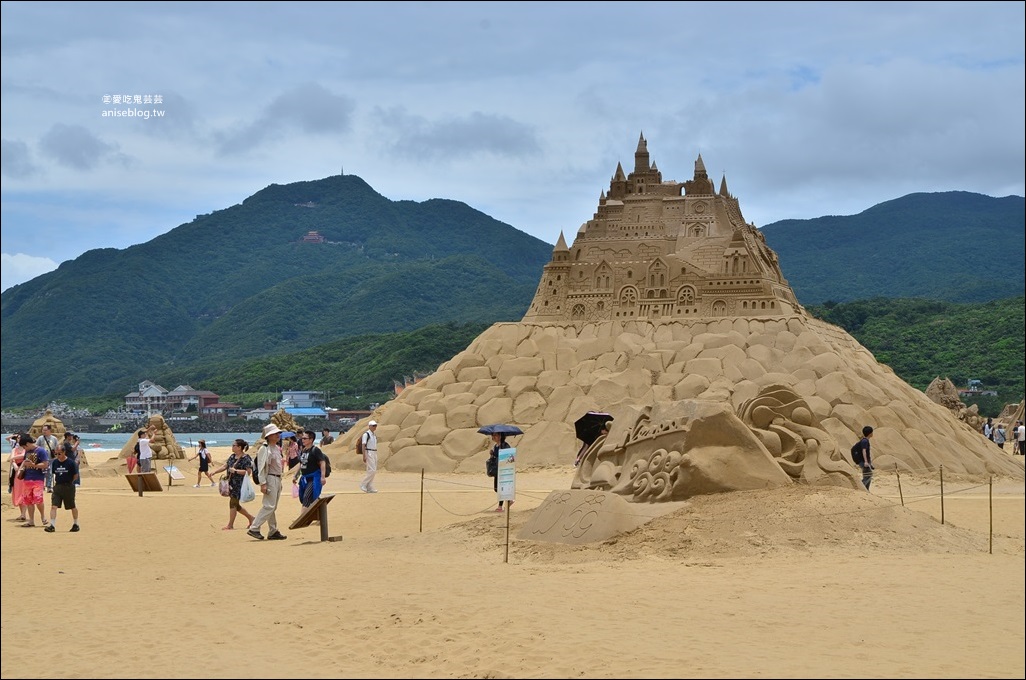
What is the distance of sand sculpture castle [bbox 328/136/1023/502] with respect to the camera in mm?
20438

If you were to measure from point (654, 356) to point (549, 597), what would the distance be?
1448 centimetres

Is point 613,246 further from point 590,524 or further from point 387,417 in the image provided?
point 590,524

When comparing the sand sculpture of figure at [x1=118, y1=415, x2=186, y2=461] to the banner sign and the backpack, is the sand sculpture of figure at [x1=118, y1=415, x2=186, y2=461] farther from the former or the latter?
the backpack

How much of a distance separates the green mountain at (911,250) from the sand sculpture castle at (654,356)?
54.7 meters

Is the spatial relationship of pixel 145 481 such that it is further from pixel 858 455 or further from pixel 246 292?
pixel 246 292

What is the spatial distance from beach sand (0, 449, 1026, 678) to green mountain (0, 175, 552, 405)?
68504 mm

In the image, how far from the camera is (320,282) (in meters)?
101

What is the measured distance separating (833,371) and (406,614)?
1465cm

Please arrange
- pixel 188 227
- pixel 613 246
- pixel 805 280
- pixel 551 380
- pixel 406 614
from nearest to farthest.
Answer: pixel 406 614, pixel 551 380, pixel 613 246, pixel 805 280, pixel 188 227

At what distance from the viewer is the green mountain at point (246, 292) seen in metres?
90.2

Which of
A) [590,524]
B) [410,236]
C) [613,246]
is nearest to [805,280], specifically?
[410,236]

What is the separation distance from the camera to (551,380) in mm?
23172

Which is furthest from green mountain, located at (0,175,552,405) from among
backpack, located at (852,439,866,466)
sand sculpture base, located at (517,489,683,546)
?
sand sculpture base, located at (517,489,683,546)

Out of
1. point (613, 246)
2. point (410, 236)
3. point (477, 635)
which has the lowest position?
point (477, 635)
